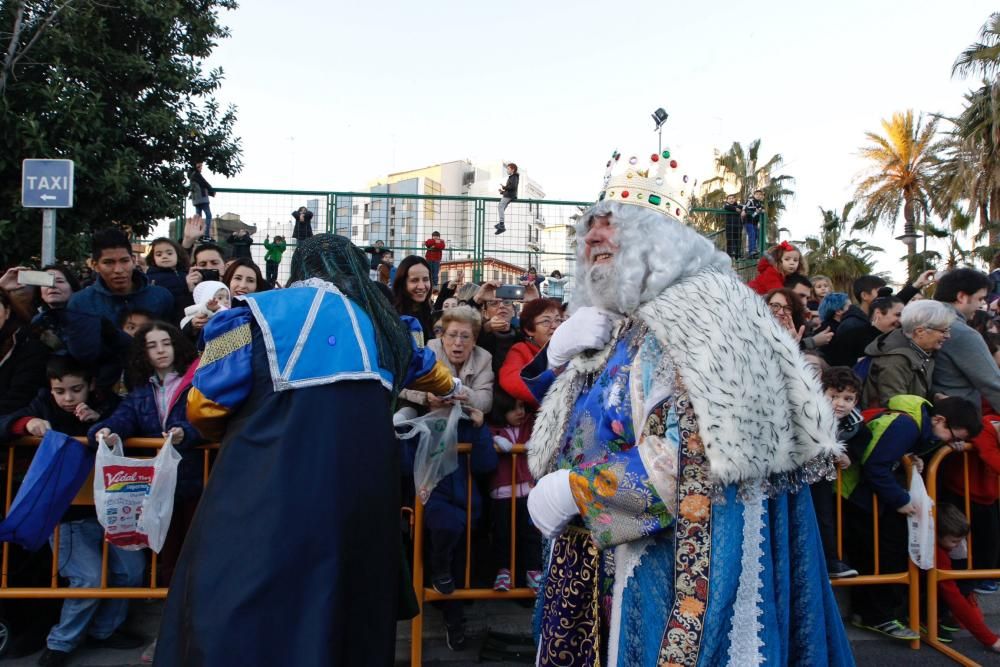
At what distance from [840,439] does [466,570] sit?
2212 millimetres

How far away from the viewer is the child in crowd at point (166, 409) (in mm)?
3746

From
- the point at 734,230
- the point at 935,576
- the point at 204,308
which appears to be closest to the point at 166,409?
the point at 204,308

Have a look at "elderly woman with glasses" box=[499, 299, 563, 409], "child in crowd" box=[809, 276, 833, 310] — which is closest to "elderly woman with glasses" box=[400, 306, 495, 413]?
"elderly woman with glasses" box=[499, 299, 563, 409]

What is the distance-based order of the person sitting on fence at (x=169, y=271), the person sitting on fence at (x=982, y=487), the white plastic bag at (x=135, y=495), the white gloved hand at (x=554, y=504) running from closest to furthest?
the white gloved hand at (x=554, y=504)
the white plastic bag at (x=135, y=495)
the person sitting on fence at (x=982, y=487)
the person sitting on fence at (x=169, y=271)

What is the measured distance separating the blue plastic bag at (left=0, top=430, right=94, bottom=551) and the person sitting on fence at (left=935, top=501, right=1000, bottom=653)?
185 inches

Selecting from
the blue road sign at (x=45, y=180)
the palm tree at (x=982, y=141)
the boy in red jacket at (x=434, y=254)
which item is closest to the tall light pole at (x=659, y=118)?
the blue road sign at (x=45, y=180)

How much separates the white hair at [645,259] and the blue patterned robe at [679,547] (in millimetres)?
137

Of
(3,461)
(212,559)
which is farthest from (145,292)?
(212,559)

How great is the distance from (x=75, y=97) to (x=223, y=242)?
2.29 metres

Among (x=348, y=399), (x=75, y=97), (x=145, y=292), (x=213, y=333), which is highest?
(x=75, y=97)

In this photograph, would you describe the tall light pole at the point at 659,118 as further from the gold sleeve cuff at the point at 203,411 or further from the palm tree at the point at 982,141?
the palm tree at the point at 982,141

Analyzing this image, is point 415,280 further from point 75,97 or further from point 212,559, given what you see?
point 75,97

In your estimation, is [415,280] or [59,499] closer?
[59,499]

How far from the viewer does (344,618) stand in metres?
2.25
